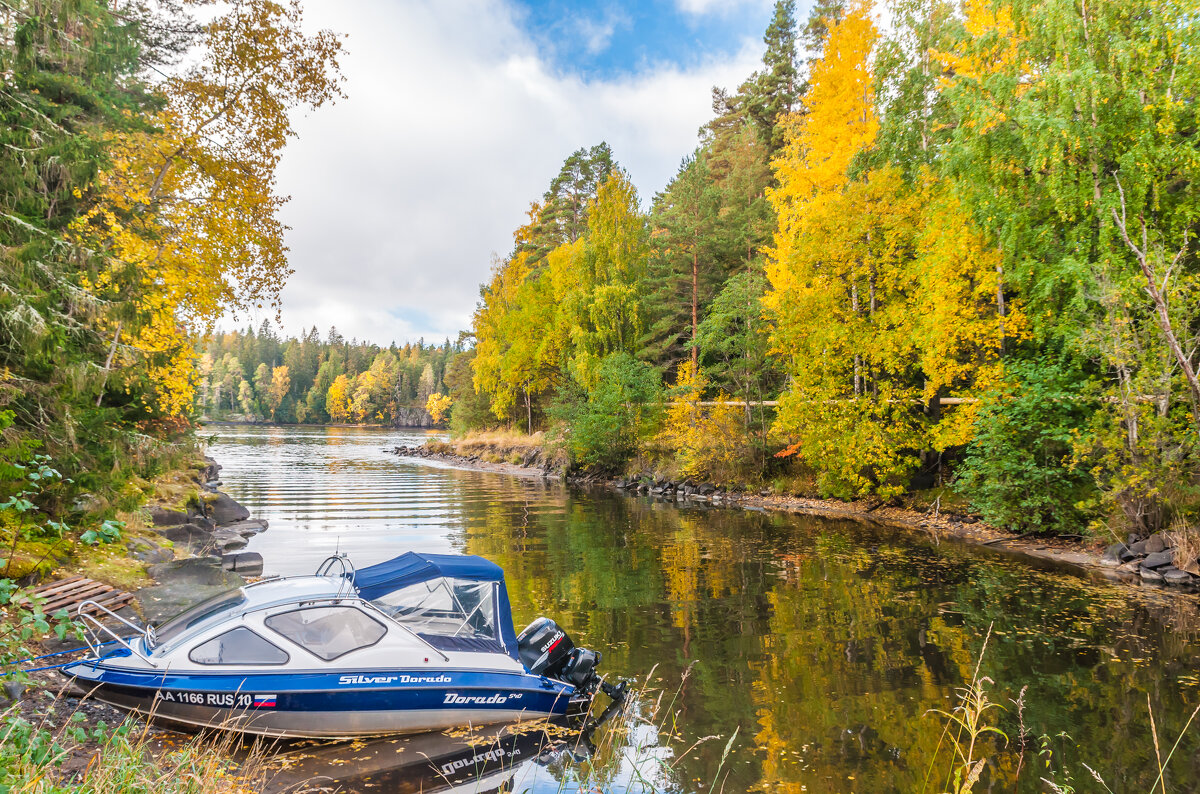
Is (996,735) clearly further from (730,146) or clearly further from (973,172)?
(730,146)

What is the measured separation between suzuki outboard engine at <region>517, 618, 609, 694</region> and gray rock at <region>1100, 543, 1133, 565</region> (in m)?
13.7

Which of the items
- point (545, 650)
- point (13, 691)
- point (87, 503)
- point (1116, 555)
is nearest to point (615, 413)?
point (1116, 555)

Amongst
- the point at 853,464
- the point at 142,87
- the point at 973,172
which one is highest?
the point at 142,87

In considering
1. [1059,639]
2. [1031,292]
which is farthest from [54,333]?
[1031,292]

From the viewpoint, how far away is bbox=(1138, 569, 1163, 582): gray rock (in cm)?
1317

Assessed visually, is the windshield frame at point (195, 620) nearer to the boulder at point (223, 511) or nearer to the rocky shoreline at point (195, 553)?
the rocky shoreline at point (195, 553)

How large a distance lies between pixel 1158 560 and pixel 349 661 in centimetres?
1646

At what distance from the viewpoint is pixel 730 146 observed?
4394 centimetres

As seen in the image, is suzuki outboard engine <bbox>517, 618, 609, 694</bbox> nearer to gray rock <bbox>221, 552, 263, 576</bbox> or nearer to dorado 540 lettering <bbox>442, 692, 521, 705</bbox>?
dorado 540 lettering <bbox>442, 692, 521, 705</bbox>

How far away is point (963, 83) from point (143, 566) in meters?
23.3

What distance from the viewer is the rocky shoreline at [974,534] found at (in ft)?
44.1

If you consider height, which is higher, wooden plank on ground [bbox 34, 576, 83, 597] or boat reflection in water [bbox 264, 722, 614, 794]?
wooden plank on ground [bbox 34, 576, 83, 597]

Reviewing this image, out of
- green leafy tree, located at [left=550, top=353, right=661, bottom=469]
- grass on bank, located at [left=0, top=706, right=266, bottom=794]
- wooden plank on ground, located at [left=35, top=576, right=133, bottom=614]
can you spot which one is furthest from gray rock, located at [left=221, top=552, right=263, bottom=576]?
green leafy tree, located at [left=550, top=353, right=661, bottom=469]

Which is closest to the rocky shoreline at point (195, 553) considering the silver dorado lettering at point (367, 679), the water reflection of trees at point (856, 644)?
the silver dorado lettering at point (367, 679)
